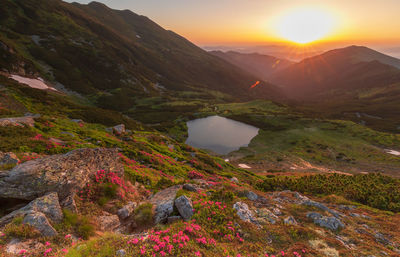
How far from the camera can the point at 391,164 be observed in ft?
189

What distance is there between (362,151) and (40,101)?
112 meters

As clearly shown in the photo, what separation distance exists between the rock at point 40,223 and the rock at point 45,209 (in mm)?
403

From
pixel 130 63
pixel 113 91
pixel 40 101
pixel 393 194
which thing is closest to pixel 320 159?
pixel 393 194

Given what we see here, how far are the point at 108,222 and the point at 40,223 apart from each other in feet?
12.6

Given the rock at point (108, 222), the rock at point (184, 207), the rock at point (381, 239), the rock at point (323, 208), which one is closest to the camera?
the rock at point (108, 222)

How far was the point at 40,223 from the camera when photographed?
348 inches

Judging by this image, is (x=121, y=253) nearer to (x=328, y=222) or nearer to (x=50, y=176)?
(x=50, y=176)

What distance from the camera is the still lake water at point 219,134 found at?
7856 cm

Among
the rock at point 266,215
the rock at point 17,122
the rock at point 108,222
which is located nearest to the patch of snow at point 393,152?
the rock at point 266,215

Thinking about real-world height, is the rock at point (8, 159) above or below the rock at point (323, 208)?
above

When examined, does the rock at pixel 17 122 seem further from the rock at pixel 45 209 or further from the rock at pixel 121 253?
the rock at pixel 121 253

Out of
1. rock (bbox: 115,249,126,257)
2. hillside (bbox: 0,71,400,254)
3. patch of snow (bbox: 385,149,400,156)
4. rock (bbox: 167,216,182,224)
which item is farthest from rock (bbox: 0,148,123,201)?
patch of snow (bbox: 385,149,400,156)

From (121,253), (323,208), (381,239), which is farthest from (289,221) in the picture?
(121,253)

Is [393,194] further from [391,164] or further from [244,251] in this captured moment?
[391,164]
